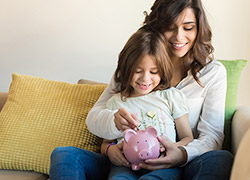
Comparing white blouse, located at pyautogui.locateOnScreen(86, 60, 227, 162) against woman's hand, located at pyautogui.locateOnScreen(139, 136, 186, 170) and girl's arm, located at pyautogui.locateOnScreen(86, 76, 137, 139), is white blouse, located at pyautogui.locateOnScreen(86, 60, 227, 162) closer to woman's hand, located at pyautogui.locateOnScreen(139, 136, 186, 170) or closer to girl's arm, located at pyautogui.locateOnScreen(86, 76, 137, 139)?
girl's arm, located at pyautogui.locateOnScreen(86, 76, 137, 139)

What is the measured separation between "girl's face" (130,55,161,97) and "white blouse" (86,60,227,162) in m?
0.15

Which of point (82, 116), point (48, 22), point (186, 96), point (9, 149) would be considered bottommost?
point (9, 149)

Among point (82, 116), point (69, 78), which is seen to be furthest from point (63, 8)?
point (82, 116)

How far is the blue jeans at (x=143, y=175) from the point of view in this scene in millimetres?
1151

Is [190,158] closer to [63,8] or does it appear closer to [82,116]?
[82,116]

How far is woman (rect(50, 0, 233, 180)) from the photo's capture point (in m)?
1.28

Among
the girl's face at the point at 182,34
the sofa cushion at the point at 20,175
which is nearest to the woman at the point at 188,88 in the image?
the girl's face at the point at 182,34

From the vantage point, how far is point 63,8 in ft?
7.14

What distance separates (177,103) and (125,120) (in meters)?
0.28

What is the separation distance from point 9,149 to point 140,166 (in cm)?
74

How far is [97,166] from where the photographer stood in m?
1.35

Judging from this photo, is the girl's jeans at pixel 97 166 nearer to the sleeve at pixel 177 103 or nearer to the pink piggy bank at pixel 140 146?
the pink piggy bank at pixel 140 146

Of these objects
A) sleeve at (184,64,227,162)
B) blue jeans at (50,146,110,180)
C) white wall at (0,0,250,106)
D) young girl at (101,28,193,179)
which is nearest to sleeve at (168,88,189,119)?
young girl at (101,28,193,179)

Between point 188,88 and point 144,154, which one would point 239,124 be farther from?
point 144,154
